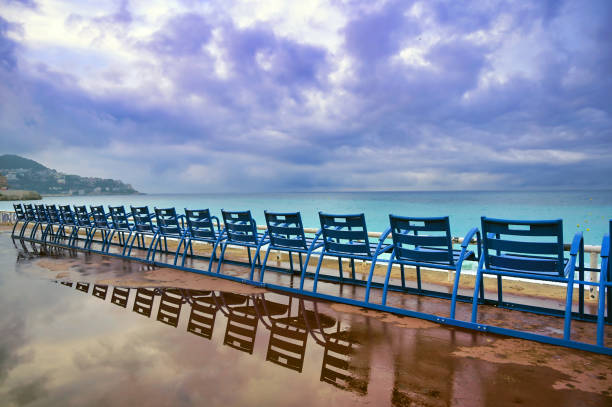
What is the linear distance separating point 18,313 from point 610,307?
19.9ft

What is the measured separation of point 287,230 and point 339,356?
224 centimetres

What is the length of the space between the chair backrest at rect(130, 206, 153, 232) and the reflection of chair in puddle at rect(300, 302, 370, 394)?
4764 millimetres

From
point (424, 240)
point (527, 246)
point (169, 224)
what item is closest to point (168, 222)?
point (169, 224)

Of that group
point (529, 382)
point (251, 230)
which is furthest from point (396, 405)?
point (251, 230)

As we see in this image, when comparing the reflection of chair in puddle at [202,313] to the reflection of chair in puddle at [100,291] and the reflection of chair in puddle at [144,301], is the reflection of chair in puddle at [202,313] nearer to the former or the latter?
the reflection of chair in puddle at [144,301]

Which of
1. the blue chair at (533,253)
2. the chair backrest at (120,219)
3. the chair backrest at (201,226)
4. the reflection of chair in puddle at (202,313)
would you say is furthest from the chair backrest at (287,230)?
the chair backrest at (120,219)

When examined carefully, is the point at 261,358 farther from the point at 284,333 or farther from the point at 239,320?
the point at 239,320

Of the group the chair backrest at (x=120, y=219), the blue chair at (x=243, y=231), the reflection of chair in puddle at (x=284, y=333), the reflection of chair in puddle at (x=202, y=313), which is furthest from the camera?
the chair backrest at (x=120, y=219)

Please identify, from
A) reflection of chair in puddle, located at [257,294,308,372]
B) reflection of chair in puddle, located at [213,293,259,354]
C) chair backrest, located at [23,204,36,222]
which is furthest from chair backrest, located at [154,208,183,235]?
chair backrest, located at [23,204,36,222]

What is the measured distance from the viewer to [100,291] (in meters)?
4.86

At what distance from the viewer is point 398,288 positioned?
4.88 meters

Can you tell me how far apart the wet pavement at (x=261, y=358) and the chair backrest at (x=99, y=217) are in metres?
4.07

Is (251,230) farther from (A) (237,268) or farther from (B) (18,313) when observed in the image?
(B) (18,313)

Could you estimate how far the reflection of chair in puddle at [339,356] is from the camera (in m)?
2.43
